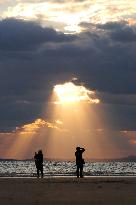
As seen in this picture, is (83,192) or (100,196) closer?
(100,196)

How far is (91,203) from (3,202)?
340 centimetres

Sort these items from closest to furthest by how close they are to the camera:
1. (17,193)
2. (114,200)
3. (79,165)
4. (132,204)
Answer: (132,204) → (114,200) → (17,193) → (79,165)

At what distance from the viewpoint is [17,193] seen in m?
25.4

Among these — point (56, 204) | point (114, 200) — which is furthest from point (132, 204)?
point (56, 204)

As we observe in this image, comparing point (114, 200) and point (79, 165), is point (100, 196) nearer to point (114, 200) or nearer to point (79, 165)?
point (114, 200)

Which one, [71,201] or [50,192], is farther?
[50,192]

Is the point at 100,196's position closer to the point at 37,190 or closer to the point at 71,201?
the point at 71,201

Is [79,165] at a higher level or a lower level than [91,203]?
higher

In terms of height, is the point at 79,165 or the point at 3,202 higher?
the point at 79,165

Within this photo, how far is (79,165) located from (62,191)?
12.3 metres

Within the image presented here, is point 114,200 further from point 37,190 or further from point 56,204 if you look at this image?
point 37,190

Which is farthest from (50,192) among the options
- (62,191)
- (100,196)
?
(100,196)

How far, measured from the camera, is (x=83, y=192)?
25578mm

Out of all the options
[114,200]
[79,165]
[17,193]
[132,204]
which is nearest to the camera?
[132,204]
